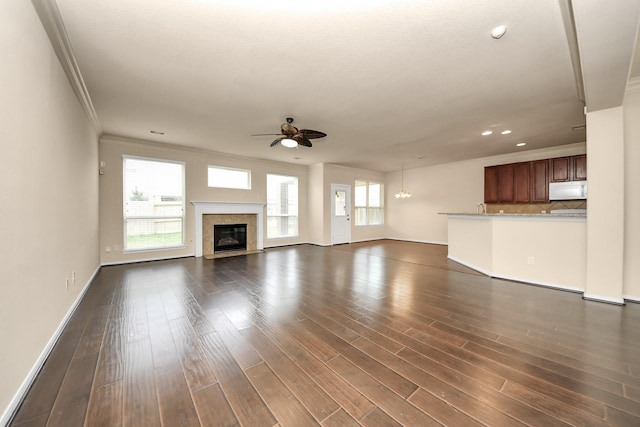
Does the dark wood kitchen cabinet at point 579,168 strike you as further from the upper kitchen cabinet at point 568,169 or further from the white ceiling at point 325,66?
the white ceiling at point 325,66

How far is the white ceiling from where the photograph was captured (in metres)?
1.87

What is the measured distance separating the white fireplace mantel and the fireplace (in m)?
0.38

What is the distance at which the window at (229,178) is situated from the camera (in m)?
6.28

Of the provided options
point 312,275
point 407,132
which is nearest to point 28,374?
point 312,275

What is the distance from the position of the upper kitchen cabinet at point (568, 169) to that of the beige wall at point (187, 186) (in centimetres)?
640

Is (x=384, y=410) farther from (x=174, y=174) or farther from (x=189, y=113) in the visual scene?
(x=174, y=174)

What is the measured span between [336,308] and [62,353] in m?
2.43

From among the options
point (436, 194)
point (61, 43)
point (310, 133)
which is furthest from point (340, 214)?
point (61, 43)

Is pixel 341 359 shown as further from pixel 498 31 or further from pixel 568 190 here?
pixel 568 190

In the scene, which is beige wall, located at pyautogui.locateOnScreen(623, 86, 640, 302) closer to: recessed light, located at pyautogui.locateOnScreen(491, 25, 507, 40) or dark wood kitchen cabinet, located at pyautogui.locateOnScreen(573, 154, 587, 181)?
recessed light, located at pyautogui.locateOnScreen(491, 25, 507, 40)

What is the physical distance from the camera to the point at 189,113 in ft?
12.3

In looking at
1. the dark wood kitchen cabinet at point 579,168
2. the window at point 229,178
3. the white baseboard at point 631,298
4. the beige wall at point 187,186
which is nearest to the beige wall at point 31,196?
the beige wall at point 187,186

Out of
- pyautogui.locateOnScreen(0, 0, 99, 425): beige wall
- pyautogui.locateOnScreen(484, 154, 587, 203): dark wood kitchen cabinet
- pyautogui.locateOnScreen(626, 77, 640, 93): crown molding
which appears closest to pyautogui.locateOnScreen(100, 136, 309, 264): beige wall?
pyautogui.locateOnScreen(0, 0, 99, 425): beige wall

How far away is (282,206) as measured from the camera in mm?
7672
